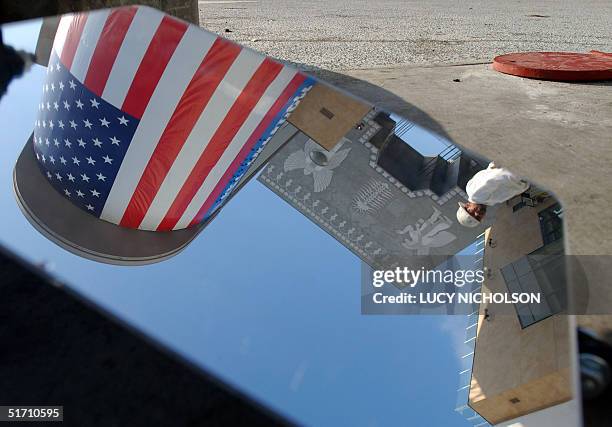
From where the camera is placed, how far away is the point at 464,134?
4914 millimetres

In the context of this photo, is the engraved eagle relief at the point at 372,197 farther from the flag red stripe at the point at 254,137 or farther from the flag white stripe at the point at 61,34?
the flag white stripe at the point at 61,34

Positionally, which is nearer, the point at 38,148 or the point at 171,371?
the point at 171,371

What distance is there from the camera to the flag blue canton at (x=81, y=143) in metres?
1.38

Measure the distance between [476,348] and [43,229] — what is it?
122 centimetres

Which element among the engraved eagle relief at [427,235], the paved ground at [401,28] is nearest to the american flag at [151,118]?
the engraved eagle relief at [427,235]

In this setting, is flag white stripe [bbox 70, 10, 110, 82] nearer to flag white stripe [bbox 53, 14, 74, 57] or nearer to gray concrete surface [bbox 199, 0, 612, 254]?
flag white stripe [bbox 53, 14, 74, 57]

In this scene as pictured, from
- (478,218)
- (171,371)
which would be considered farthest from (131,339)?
(478,218)

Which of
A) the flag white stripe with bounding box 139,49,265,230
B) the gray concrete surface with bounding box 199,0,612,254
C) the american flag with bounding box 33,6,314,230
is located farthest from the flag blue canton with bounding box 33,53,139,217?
the gray concrete surface with bounding box 199,0,612,254

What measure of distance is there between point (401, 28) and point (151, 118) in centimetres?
970

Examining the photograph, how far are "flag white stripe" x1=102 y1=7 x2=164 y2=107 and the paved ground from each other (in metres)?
5.78

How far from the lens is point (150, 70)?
1373 millimetres

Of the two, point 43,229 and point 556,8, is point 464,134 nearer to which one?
point 43,229

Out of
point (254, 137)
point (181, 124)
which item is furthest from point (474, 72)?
point (181, 124)

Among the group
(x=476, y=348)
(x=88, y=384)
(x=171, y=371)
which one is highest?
(x=476, y=348)
